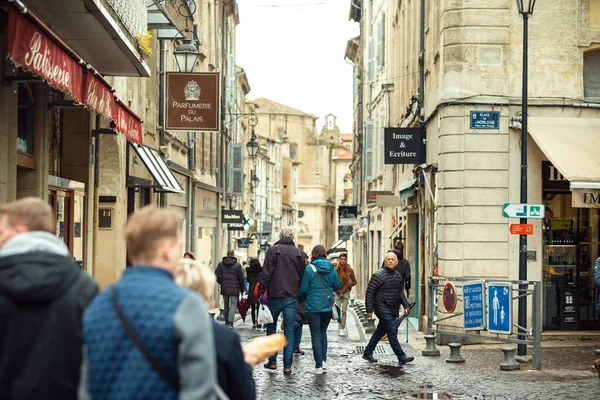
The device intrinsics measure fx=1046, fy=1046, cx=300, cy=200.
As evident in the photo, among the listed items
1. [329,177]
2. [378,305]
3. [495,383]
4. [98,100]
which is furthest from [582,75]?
[329,177]

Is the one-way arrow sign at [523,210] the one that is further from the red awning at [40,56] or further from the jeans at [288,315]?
the red awning at [40,56]

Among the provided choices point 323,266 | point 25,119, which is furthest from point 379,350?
point 25,119

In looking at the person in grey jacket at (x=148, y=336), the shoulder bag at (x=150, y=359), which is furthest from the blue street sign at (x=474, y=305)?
the shoulder bag at (x=150, y=359)

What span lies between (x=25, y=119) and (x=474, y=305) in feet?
24.6

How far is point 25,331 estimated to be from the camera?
14.6ft

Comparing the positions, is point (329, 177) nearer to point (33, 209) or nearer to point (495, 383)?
point (495, 383)

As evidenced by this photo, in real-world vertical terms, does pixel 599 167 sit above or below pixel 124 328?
above

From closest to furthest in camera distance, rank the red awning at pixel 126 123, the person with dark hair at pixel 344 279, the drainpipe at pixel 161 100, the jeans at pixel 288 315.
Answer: the red awning at pixel 126 123
the jeans at pixel 288 315
the person with dark hair at pixel 344 279
the drainpipe at pixel 161 100

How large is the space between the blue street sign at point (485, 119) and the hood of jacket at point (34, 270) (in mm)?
15268

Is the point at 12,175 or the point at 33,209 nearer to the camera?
the point at 33,209

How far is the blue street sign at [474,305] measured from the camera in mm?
16078

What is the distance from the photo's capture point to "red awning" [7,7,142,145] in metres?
7.48

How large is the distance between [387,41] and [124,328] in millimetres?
33569

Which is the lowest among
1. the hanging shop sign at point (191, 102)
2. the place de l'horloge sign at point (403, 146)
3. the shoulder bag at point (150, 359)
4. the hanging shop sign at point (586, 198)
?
the shoulder bag at point (150, 359)
